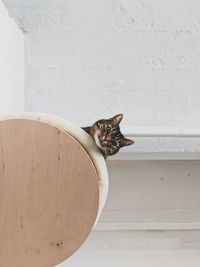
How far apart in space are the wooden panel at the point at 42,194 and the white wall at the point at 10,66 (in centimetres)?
25

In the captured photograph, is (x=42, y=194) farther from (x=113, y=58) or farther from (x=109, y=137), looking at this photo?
(x=113, y=58)

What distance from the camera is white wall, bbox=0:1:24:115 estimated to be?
3.32ft

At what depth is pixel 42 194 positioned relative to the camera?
0.76 metres

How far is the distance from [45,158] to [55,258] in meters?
0.23

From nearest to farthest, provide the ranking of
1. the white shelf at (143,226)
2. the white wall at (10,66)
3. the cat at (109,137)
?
1. the cat at (109,137)
2. the white wall at (10,66)
3. the white shelf at (143,226)

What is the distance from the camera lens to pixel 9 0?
58.7 inches

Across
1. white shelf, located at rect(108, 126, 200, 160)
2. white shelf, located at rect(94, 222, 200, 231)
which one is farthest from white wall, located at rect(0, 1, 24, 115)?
white shelf, located at rect(94, 222, 200, 231)

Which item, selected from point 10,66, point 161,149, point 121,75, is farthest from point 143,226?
point 10,66

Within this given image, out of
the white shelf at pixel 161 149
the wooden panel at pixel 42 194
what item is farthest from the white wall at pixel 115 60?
the wooden panel at pixel 42 194

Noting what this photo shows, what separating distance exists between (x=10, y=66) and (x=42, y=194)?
56cm

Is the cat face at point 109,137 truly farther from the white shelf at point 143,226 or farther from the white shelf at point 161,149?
the white shelf at point 143,226

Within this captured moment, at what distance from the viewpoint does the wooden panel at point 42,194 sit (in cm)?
75

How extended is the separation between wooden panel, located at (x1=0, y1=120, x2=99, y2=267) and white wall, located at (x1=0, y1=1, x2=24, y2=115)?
0.84ft

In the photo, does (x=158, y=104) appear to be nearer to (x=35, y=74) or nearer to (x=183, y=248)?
(x=35, y=74)
